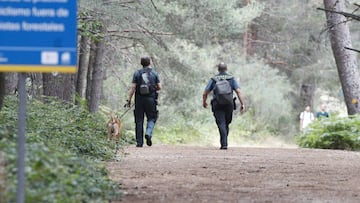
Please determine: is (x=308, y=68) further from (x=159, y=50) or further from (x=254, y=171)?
(x=254, y=171)

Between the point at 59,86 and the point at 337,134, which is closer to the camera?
the point at 337,134

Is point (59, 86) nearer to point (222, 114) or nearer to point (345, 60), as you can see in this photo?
point (222, 114)

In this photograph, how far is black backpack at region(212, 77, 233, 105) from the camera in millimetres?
14812

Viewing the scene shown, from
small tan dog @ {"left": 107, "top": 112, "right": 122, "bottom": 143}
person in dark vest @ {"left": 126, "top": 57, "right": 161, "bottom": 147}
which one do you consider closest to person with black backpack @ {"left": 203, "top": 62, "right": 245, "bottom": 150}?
person in dark vest @ {"left": 126, "top": 57, "right": 161, "bottom": 147}

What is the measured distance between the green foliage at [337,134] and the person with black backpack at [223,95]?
3897 mm

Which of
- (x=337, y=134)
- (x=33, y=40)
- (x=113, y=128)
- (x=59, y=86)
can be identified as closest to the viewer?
(x=33, y=40)

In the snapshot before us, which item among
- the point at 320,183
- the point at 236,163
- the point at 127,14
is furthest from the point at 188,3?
the point at 320,183

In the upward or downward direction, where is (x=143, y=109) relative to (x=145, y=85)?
downward

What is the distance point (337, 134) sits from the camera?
18438mm

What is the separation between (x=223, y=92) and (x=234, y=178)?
17.2ft

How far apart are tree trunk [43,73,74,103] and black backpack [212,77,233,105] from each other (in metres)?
5.00

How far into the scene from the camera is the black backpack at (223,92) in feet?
48.6

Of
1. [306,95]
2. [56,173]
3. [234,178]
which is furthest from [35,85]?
[306,95]

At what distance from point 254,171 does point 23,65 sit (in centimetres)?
589
